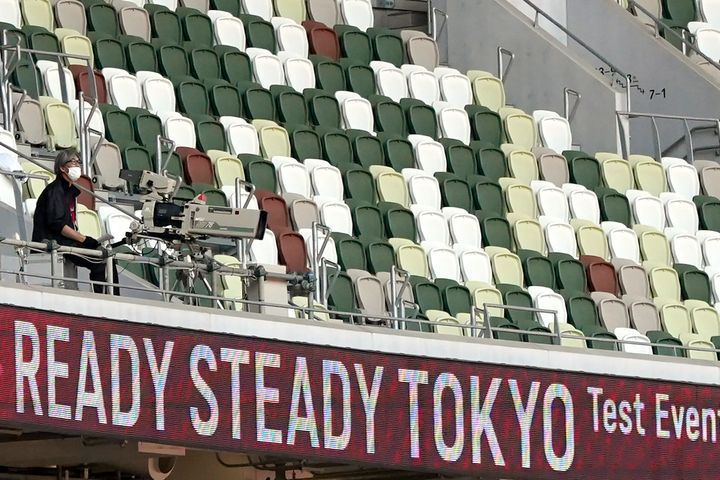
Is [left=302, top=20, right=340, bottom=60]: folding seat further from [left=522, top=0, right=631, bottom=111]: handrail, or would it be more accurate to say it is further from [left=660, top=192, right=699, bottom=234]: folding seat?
[left=660, top=192, right=699, bottom=234]: folding seat

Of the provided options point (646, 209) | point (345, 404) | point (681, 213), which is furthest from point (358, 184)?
point (345, 404)

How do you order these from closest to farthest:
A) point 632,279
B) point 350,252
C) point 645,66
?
point 350,252 → point 632,279 → point 645,66

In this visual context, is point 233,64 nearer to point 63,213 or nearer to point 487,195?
point 487,195

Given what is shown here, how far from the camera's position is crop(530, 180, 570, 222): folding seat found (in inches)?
704

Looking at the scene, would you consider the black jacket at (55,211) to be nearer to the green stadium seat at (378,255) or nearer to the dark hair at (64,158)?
the dark hair at (64,158)

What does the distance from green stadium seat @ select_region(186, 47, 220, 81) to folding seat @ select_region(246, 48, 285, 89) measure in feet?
1.42

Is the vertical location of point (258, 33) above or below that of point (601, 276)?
above

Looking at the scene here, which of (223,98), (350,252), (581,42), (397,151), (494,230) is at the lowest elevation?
(350,252)

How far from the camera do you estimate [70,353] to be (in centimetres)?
1147

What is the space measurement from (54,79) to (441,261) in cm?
292

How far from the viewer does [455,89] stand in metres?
19.3

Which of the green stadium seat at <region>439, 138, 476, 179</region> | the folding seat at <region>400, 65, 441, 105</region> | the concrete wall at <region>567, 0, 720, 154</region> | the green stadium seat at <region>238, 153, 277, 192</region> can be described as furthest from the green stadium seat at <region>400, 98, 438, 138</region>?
the concrete wall at <region>567, 0, 720, 154</region>

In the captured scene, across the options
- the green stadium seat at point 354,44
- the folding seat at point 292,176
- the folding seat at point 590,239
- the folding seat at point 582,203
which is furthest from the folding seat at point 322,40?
the folding seat at point 292,176

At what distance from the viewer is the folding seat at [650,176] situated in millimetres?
19016
